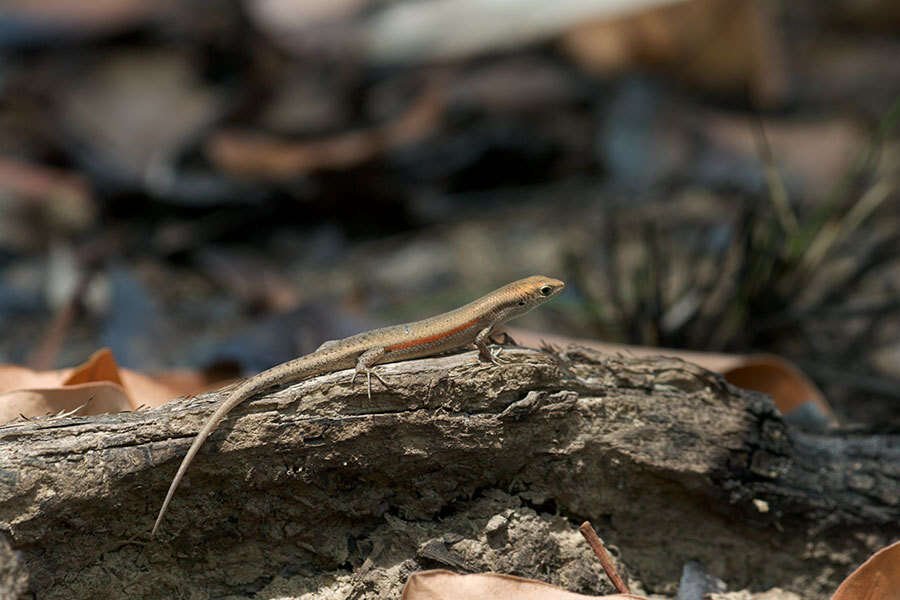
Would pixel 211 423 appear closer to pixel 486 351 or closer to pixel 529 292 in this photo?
pixel 486 351

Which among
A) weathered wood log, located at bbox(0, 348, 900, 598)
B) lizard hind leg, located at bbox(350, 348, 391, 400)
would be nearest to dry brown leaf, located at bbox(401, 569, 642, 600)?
weathered wood log, located at bbox(0, 348, 900, 598)

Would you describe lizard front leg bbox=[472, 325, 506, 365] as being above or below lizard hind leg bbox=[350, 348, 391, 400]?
below

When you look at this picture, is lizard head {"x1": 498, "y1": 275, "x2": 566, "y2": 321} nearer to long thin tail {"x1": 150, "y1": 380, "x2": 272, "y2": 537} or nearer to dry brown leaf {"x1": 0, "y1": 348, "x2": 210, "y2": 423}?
long thin tail {"x1": 150, "y1": 380, "x2": 272, "y2": 537}

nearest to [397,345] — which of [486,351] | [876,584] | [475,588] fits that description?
[486,351]

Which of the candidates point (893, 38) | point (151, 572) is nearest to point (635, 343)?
point (151, 572)

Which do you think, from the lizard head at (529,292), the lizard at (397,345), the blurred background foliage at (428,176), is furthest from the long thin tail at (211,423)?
the blurred background foliage at (428,176)

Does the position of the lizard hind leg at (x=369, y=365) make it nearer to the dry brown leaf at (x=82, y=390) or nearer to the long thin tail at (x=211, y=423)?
the long thin tail at (x=211, y=423)
